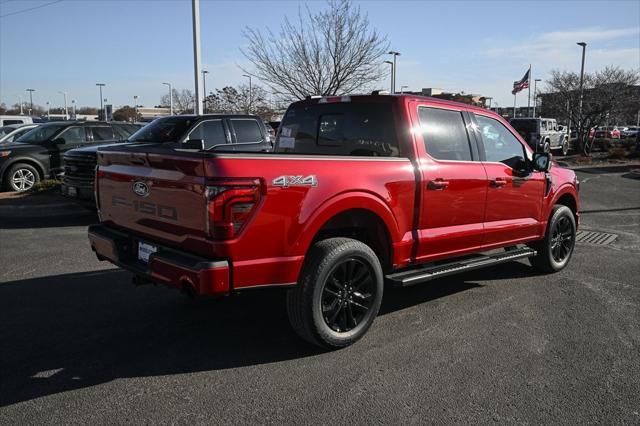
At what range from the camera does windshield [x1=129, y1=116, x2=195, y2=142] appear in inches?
370

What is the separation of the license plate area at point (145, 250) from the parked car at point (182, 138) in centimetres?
503

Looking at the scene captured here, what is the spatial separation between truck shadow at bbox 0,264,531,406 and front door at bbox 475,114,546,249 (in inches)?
32.2

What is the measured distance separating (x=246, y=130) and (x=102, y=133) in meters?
5.06

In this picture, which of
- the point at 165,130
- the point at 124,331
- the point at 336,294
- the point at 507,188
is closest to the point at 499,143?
the point at 507,188

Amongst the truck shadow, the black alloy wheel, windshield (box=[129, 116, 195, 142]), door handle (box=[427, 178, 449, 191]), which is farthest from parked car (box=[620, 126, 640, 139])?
the truck shadow

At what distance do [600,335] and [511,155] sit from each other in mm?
2082

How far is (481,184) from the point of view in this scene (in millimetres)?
5152

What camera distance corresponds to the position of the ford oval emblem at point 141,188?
396 centimetres

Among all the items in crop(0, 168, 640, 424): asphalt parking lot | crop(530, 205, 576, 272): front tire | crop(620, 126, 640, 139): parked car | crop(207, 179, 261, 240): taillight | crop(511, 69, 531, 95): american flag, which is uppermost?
crop(511, 69, 531, 95): american flag

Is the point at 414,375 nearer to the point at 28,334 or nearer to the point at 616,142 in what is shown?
the point at 28,334

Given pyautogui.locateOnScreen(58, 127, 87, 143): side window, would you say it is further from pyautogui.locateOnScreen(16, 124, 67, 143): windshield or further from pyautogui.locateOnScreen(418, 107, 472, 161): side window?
pyautogui.locateOnScreen(418, 107, 472, 161): side window

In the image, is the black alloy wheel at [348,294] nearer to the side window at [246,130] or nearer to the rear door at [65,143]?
the side window at [246,130]

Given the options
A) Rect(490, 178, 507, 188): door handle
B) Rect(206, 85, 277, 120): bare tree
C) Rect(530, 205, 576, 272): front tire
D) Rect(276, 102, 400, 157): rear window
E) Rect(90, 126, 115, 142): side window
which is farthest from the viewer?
Rect(206, 85, 277, 120): bare tree

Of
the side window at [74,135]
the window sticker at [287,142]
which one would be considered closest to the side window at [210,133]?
the window sticker at [287,142]
